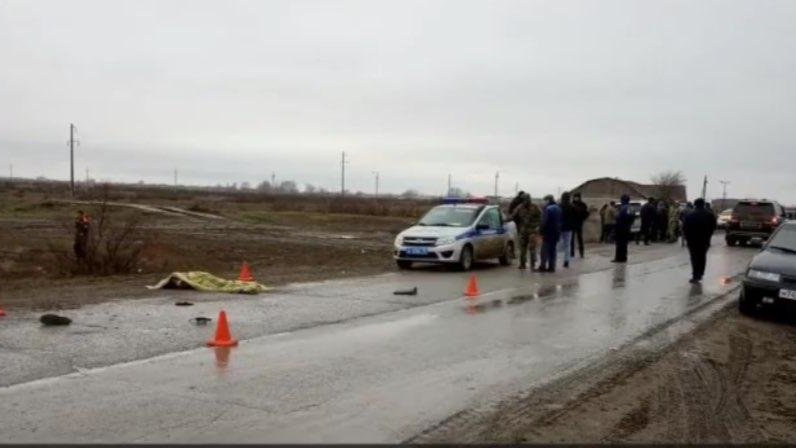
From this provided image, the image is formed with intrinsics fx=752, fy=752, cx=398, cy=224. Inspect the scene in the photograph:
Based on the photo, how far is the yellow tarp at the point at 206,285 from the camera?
522 inches

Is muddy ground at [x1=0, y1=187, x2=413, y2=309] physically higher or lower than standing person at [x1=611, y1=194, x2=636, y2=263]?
lower

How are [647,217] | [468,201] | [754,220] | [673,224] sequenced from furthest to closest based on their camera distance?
[673,224] → [647,217] → [754,220] → [468,201]

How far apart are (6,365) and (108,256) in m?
10.7

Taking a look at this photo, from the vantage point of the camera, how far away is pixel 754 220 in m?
30.5

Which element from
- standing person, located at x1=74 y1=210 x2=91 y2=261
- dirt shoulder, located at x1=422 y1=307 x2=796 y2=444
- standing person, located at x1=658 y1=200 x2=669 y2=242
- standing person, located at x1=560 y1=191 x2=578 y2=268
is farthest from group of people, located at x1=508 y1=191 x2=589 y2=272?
standing person, located at x1=658 y1=200 x2=669 y2=242

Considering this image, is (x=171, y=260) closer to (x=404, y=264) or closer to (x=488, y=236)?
(x=404, y=264)

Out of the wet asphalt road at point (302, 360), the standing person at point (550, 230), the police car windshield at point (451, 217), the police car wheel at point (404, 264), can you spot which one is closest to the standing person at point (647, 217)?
the police car windshield at point (451, 217)

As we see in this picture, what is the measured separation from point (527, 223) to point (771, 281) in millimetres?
7455

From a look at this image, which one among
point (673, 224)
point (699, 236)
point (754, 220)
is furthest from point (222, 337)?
point (673, 224)

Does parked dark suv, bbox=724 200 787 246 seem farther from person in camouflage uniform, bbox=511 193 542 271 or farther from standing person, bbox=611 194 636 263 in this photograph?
person in camouflage uniform, bbox=511 193 542 271

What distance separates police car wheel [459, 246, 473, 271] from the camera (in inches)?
715

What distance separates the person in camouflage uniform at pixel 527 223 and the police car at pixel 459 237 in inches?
36.7

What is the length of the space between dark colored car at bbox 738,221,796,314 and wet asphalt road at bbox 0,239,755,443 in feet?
3.28

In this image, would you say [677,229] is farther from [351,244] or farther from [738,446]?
[738,446]
